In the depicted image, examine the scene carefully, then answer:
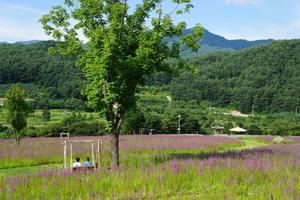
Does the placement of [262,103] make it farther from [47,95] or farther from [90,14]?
[90,14]

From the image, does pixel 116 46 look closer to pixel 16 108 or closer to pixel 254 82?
pixel 16 108

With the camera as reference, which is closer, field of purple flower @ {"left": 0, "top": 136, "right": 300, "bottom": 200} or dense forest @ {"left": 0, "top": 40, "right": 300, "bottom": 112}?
field of purple flower @ {"left": 0, "top": 136, "right": 300, "bottom": 200}

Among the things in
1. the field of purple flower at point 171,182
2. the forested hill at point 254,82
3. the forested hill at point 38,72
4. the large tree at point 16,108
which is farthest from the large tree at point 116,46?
the forested hill at point 254,82

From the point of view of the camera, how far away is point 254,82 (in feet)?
548

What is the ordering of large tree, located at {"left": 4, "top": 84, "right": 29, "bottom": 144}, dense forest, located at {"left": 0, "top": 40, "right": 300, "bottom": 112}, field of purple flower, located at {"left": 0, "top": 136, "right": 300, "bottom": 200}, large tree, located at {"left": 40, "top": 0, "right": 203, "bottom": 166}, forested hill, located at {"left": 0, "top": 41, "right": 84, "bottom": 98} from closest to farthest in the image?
field of purple flower, located at {"left": 0, "top": 136, "right": 300, "bottom": 200}
large tree, located at {"left": 40, "top": 0, "right": 203, "bottom": 166}
large tree, located at {"left": 4, "top": 84, "right": 29, "bottom": 144}
forested hill, located at {"left": 0, "top": 41, "right": 84, "bottom": 98}
dense forest, located at {"left": 0, "top": 40, "right": 300, "bottom": 112}

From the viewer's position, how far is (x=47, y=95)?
131000 mm

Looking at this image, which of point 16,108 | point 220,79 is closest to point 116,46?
point 16,108

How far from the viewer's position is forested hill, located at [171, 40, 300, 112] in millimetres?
148138

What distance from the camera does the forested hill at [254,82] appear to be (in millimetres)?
148138

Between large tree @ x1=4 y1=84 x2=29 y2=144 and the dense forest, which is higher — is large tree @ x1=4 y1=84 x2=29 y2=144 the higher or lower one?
the lower one

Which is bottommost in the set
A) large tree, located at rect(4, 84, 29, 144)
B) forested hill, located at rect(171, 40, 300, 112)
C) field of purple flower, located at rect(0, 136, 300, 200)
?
field of purple flower, located at rect(0, 136, 300, 200)

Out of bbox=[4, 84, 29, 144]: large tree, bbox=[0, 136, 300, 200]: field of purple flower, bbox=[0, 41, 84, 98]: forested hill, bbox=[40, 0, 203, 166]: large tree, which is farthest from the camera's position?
bbox=[0, 41, 84, 98]: forested hill

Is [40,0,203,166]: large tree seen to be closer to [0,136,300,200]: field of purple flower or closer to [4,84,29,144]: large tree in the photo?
[0,136,300,200]: field of purple flower

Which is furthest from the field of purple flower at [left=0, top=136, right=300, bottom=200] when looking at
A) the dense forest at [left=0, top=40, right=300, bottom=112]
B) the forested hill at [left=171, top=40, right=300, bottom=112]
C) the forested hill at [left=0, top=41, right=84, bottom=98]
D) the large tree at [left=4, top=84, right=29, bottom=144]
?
the forested hill at [left=171, top=40, right=300, bottom=112]
